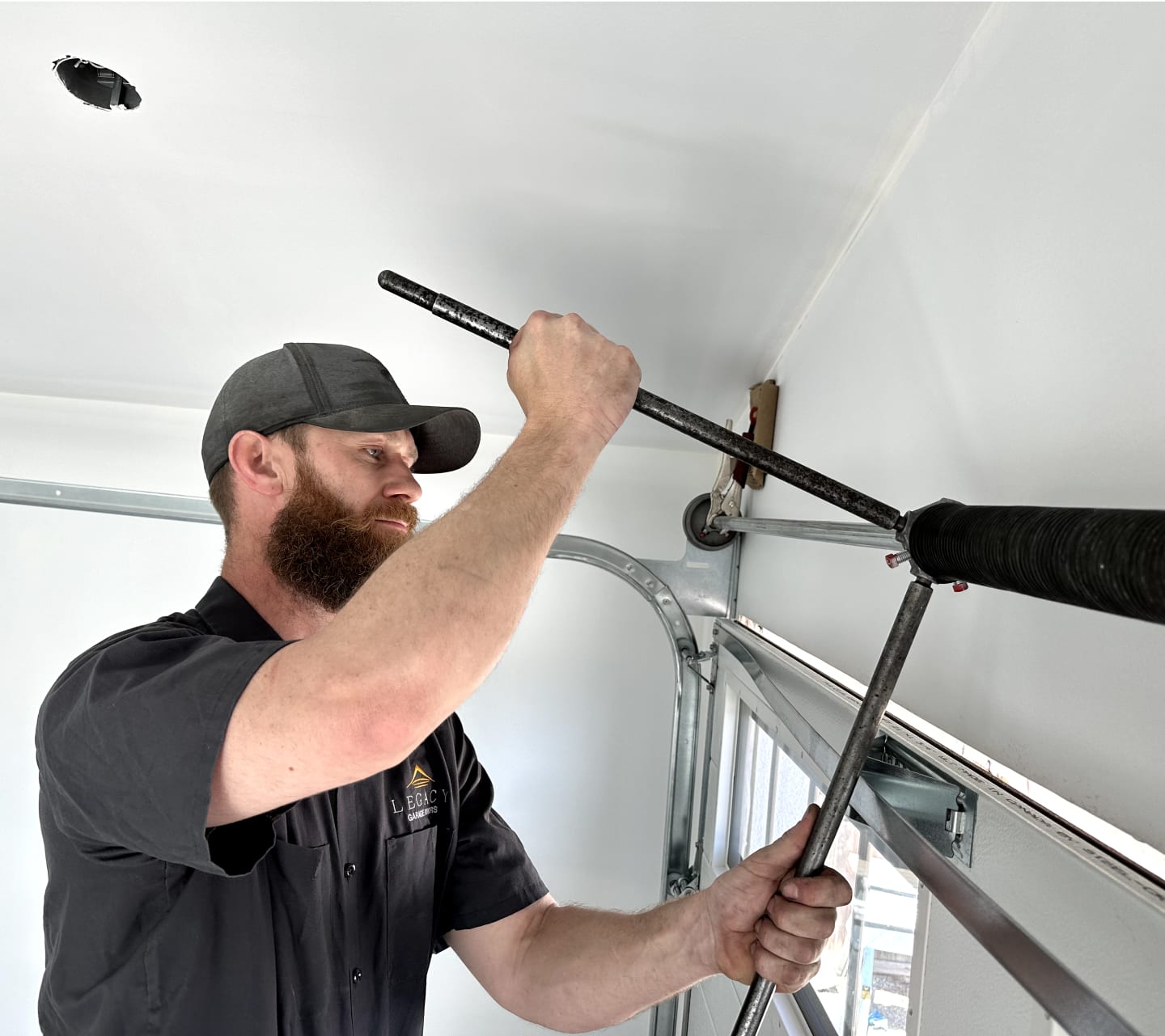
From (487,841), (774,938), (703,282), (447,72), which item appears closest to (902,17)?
(447,72)

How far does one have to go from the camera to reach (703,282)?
5.54 feet

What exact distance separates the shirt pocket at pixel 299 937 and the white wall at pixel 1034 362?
0.79 m

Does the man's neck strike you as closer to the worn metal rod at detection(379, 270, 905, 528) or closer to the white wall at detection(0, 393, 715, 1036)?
the worn metal rod at detection(379, 270, 905, 528)

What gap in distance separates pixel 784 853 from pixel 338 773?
21.6 inches

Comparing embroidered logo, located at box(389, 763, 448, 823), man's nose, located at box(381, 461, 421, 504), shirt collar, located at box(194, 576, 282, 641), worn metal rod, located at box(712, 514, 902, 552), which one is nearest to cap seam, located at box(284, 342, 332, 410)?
man's nose, located at box(381, 461, 421, 504)

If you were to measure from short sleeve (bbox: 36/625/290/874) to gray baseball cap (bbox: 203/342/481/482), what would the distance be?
0.45 metres

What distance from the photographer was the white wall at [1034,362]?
59cm

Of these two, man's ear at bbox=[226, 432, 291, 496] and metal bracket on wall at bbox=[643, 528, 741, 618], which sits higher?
metal bracket on wall at bbox=[643, 528, 741, 618]

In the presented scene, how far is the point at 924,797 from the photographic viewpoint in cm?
81

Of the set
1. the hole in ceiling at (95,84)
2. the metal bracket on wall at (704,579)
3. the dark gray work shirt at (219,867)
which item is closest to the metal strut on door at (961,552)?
the dark gray work shirt at (219,867)

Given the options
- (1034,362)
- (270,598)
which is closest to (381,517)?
(270,598)

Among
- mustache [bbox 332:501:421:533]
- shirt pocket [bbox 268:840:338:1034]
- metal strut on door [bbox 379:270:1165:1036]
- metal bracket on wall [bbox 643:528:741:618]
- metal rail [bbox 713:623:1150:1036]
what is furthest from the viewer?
metal bracket on wall [bbox 643:528:741:618]

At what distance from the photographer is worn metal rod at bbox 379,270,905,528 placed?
708mm

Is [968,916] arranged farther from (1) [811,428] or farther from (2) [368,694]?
(1) [811,428]
